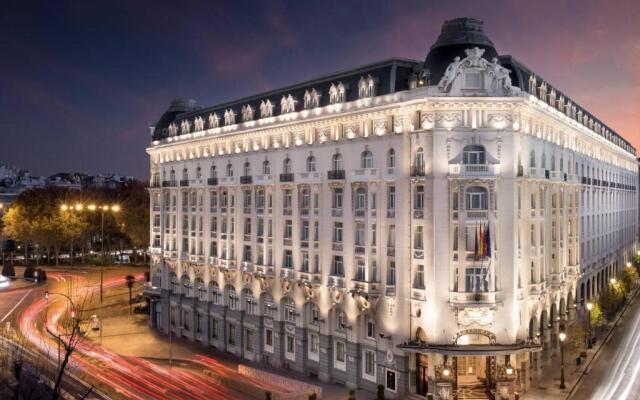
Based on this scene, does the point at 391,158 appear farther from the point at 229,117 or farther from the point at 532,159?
Answer: the point at 229,117

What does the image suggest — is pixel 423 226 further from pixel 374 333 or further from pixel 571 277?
pixel 571 277

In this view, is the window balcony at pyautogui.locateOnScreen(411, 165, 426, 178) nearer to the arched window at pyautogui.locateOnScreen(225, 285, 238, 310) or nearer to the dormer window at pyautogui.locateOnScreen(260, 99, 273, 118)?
the dormer window at pyautogui.locateOnScreen(260, 99, 273, 118)

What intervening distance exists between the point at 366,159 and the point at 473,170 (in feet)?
34.8

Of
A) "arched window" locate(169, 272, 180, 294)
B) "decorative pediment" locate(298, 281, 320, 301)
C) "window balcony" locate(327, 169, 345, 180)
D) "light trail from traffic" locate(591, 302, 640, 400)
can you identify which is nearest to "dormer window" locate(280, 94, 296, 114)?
"window balcony" locate(327, 169, 345, 180)

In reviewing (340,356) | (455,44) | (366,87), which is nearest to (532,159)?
(455,44)

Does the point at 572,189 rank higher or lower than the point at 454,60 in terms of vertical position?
lower

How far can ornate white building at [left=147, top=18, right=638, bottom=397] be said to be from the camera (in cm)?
4741

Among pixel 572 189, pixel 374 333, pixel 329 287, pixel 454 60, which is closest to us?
pixel 454 60

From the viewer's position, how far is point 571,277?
205 ft

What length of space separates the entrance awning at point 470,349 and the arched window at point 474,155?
15080 millimetres

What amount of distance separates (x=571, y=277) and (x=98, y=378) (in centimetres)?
5009

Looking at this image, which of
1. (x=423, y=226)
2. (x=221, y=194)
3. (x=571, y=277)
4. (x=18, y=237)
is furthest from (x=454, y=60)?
(x=18, y=237)

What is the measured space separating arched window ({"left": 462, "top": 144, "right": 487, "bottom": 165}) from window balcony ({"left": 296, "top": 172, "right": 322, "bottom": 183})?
15709 mm

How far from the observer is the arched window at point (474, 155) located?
4809 centimetres
